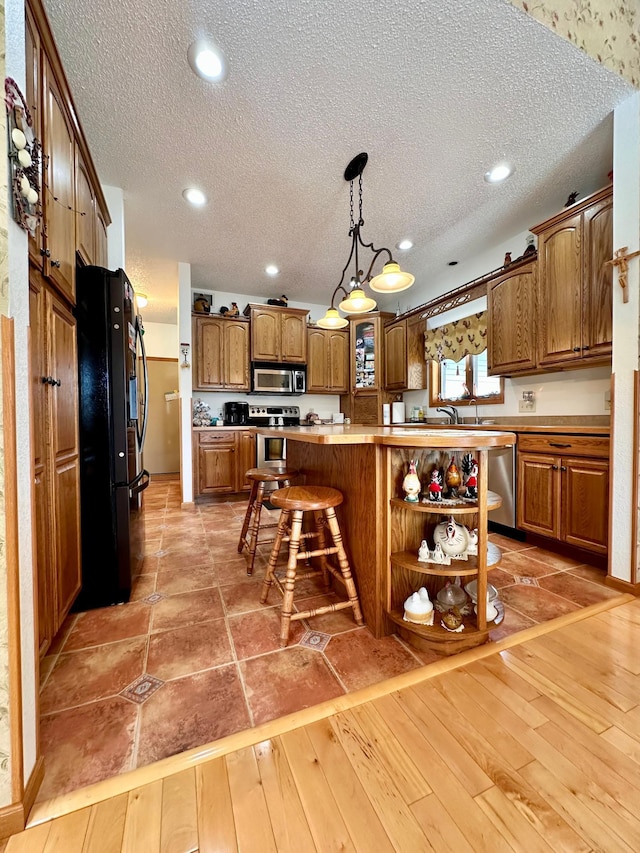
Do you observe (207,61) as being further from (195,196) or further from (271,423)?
(271,423)

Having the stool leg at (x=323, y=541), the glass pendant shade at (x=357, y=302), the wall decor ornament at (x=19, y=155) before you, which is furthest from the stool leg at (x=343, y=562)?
the glass pendant shade at (x=357, y=302)

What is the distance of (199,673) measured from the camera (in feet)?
4.25

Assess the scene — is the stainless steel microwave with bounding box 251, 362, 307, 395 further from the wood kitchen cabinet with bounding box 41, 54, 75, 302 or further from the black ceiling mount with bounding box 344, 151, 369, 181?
the wood kitchen cabinet with bounding box 41, 54, 75, 302

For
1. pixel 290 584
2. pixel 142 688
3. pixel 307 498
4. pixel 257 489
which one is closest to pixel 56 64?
pixel 307 498

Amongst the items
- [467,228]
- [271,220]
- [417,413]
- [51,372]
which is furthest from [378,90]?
[417,413]

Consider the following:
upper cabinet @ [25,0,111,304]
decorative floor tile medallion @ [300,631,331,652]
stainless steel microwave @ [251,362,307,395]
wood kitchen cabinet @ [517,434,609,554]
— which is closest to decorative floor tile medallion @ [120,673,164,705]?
decorative floor tile medallion @ [300,631,331,652]

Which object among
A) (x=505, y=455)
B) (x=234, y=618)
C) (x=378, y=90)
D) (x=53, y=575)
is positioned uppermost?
(x=378, y=90)

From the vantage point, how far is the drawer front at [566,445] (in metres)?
2.08

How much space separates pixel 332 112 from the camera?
1.88 metres

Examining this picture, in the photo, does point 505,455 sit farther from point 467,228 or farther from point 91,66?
point 91,66

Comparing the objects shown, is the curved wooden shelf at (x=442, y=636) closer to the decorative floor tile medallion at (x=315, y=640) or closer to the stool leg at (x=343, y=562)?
the stool leg at (x=343, y=562)

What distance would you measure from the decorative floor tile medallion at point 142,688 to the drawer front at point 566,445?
2.60 m

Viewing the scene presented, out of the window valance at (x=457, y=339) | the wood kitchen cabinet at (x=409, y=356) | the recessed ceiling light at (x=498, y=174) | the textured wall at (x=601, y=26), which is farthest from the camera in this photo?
the wood kitchen cabinet at (x=409, y=356)

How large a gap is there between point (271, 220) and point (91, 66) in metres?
1.48
